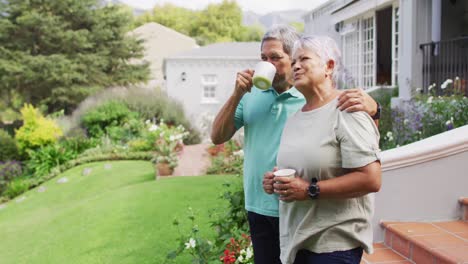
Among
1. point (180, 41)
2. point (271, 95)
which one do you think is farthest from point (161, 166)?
point (180, 41)

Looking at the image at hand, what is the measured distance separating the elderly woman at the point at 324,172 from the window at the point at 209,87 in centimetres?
2147

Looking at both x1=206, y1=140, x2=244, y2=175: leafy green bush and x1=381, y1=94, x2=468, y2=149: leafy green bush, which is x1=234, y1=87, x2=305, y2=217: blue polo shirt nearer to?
x1=381, y1=94, x2=468, y2=149: leafy green bush

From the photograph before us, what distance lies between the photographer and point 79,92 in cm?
2747

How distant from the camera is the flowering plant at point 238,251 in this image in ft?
12.5

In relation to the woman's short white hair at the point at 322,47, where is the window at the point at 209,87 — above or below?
above

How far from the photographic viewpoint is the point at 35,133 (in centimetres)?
1636

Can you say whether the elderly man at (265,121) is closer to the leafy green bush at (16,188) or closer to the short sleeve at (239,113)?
the short sleeve at (239,113)

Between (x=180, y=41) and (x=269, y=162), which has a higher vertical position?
(x=180, y=41)

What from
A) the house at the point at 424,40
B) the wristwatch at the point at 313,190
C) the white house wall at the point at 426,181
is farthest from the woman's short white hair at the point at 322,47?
the house at the point at 424,40

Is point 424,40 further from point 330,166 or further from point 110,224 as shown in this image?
point 330,166

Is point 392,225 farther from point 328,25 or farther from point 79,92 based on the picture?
point 79,92

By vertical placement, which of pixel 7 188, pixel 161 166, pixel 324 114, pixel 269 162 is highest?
pixel 324 114

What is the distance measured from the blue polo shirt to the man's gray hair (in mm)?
213

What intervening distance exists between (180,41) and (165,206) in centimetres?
3900
